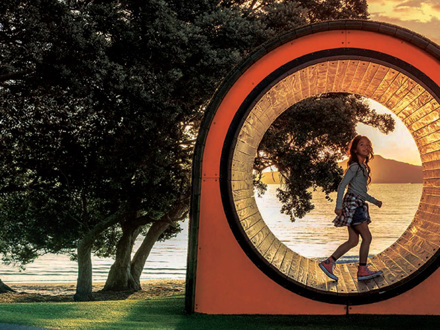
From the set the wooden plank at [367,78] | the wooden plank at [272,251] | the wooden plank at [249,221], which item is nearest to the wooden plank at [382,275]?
the wooden plank at [272,251]

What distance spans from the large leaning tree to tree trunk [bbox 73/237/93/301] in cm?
256

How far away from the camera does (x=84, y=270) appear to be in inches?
798

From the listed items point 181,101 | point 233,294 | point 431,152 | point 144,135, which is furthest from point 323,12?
point 233,294

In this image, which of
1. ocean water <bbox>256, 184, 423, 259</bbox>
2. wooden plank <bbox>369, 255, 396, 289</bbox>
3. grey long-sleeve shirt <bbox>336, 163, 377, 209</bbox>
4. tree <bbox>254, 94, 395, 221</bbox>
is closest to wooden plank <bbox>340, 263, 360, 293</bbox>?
wooden plank <bbox>369, 255, 396, 289</bbox>

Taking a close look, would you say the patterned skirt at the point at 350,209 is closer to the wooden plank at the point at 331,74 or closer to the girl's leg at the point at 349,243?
the girl's leg at the point at 349,243

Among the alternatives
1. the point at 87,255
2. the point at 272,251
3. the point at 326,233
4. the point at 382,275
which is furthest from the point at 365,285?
the point at 326,233

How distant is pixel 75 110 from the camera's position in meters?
15.3

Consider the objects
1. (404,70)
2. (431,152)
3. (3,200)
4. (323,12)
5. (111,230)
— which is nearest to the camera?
(404,70)

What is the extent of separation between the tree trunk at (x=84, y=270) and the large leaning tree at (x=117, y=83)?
256cm

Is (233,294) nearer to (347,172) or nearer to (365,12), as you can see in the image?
(347,172)

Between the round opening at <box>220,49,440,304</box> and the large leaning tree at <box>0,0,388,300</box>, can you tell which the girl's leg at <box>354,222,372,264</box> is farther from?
the large leaning tree at <box>0,0,388,300</box>

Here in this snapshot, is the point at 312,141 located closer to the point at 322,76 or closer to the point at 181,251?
the point at 322,76

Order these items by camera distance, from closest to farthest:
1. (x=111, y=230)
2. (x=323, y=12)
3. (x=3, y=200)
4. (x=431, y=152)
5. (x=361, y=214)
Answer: (x=361, y=214) → (x=431, y=152) → (x=323, y=12) → (x=3, y=200) → (x=111, y=230)

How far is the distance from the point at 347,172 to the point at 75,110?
9.72m
